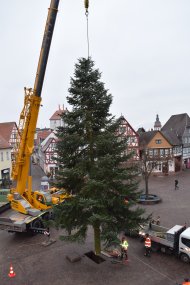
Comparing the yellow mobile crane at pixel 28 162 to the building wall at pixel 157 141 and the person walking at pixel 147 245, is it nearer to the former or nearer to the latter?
the person walking at pixel 147 245

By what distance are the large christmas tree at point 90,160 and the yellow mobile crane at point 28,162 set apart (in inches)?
139

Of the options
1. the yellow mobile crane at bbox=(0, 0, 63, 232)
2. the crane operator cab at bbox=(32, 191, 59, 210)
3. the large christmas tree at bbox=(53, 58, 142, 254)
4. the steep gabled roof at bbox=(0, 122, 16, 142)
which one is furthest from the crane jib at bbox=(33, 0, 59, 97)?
the steep gabled roof at bbox=(0, 122, 16, 142)

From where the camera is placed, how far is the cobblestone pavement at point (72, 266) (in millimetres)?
13195

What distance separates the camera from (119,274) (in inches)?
538

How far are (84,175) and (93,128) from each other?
258cm

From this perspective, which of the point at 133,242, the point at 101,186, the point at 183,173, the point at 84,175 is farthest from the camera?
the point at 183,173

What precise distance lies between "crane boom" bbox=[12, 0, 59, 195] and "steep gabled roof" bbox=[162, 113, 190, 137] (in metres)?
39.5

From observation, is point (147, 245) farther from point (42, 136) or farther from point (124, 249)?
point (42, 136)

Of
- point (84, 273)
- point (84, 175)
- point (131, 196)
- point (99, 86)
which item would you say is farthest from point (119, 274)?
point (99, 86)

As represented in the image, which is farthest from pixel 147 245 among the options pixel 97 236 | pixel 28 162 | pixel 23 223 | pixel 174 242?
pixel 28 162

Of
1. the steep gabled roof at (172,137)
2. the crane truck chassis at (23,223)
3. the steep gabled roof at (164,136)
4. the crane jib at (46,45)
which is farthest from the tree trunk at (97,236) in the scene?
the steep gabled roof at (172,137)

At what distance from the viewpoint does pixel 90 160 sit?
1430 centimetres

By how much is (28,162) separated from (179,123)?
1709 inches

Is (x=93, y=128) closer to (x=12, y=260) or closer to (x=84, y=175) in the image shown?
(x=84, y=175)
